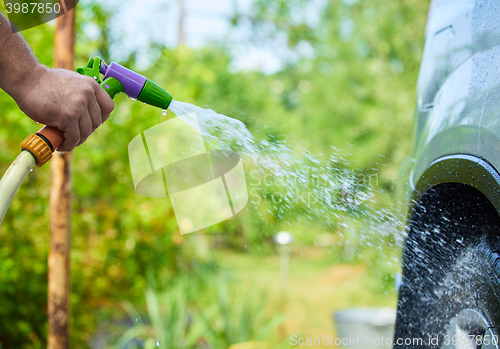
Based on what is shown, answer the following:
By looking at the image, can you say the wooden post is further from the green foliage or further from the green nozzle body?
the green nozzle body

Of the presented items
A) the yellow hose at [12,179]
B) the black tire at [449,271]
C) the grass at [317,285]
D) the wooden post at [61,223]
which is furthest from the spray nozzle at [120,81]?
the grass at [317,285]

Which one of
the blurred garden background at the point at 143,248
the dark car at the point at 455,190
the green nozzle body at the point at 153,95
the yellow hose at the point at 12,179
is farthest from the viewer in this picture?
the blurred garden background at the point at 143,248

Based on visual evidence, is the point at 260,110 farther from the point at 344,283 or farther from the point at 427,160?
the point at 427,160

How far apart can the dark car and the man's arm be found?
1.17m

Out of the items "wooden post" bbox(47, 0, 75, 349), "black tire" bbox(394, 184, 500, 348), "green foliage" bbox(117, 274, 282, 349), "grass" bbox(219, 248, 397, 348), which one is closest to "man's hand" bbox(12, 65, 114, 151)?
"black tire" bbox(394, 184, 500, 348)

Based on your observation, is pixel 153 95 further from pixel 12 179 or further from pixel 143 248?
pixel 143 248

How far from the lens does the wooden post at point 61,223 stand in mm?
2672

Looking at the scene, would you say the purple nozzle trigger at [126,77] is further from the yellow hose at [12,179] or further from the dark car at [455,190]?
the dark car at [455,190]

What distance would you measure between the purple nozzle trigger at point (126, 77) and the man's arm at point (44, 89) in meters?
0.16

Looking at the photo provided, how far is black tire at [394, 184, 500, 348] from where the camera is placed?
1.44 meters

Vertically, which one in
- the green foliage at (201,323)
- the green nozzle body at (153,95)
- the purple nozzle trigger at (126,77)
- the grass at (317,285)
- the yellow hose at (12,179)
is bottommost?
the grass at (317,285)

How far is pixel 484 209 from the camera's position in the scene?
151cm

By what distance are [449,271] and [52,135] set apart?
157 cm

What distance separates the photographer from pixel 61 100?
1150 millimetres
